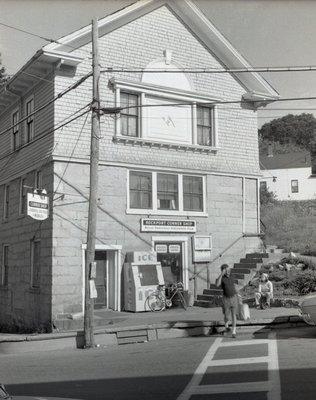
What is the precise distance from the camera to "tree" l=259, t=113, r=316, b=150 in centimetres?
10631

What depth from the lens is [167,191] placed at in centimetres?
2052

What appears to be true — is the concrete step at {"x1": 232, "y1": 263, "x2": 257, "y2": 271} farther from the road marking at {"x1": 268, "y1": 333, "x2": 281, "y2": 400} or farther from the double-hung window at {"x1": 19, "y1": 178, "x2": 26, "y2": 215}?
the double-hung window at {"x1": 19, "y1": 178, "x2": 26, "y2": 215}

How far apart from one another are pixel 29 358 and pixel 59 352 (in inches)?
35.0

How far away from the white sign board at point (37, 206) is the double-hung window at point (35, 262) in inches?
127

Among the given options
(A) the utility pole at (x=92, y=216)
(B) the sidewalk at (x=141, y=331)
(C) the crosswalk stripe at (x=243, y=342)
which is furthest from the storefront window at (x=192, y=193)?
(C) the crosswalk stripe at (x=243, y=342)

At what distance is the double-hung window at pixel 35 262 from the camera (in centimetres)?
1911

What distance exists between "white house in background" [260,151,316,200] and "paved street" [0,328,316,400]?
48.9 m

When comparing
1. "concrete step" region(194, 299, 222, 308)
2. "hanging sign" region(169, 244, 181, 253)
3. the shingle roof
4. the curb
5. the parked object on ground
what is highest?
the shingle roof

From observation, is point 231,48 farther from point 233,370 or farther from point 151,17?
point 233,370

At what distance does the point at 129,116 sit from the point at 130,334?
881 cm

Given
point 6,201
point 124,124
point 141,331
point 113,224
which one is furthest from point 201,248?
point 6,201

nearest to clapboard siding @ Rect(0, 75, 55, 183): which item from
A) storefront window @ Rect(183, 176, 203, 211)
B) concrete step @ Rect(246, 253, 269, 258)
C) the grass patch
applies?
storefront window @ Rect(183, 176, 203, 211)

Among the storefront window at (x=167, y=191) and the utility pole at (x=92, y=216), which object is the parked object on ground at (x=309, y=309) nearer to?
the utility pole at (x=92, y=216)

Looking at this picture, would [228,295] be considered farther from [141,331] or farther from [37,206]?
[37,206]
